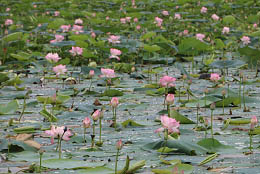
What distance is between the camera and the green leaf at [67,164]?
2.10m

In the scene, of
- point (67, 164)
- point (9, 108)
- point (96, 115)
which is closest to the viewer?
point (67, 164)

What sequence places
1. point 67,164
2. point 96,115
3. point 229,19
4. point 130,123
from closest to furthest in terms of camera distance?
point 67,164
point 96,115
point 130,123
point 229,19

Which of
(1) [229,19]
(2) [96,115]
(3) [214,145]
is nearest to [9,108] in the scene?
(2) [96,115]

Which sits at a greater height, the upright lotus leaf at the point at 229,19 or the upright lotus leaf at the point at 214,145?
the upright lotus leaf at the point at 214,145

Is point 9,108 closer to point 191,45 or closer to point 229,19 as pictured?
point 191,45

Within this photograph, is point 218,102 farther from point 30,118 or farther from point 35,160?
point 35,160

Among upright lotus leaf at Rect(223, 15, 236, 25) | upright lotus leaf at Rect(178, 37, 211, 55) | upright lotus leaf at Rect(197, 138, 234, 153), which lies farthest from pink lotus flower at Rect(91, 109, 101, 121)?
upright lotus leaf at Rect(223, 15, 236, 25)

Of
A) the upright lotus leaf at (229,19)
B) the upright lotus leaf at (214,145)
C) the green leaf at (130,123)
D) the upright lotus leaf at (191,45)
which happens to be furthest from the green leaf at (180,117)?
the upright lotus leaf at (229,19)

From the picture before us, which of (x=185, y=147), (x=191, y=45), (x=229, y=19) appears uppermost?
(x=185, y=147)

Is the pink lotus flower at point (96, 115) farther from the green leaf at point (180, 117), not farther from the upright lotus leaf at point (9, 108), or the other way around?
the upright lotus leaf at point (9, 108)

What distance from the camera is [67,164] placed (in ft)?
7.02

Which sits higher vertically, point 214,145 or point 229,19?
point 214,145

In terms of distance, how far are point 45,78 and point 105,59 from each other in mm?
1249

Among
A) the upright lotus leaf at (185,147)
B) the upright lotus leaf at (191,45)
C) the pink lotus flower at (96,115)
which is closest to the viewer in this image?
the upright lotus leaf at (185,147)
